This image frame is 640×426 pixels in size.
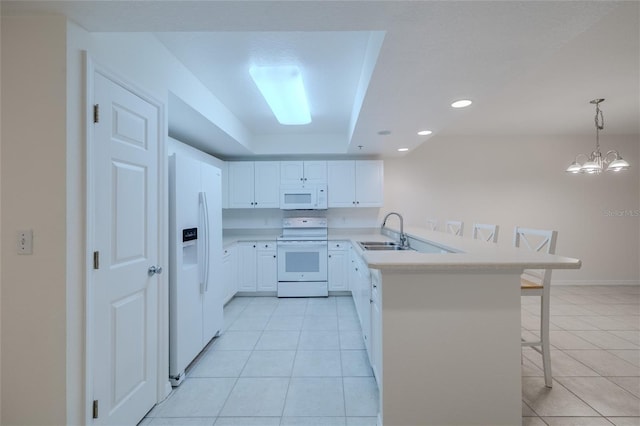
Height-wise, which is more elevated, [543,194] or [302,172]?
[302,172]

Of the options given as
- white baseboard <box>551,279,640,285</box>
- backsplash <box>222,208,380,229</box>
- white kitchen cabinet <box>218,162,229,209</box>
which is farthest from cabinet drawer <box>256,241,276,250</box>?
white baseboard <box>551,279,640,285</box>

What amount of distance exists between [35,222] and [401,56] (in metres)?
1.99

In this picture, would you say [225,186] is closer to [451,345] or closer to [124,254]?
[124,254]

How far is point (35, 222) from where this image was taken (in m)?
1.29

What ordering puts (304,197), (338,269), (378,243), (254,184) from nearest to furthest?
(378,243), (338,269), (304,197), (254,184)

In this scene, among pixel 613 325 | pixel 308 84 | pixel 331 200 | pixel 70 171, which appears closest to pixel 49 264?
pixel 70 171

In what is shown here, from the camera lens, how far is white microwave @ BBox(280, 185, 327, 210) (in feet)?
14.5

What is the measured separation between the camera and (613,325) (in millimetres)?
3115

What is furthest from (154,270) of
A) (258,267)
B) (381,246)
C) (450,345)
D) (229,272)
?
(258,267)

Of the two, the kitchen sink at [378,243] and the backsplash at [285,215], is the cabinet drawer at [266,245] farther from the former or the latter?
the kitchen sink at [378,243]

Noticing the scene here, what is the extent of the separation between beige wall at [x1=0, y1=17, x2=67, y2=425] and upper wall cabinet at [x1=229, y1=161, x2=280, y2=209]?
325cm

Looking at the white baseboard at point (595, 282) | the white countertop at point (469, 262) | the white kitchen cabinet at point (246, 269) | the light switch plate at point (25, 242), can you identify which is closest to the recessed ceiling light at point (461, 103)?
the white countertop at point (469, 262)

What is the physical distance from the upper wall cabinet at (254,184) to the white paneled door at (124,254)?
8.64 ft

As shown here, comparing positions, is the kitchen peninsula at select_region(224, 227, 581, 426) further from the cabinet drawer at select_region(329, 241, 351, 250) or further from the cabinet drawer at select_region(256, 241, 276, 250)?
the cabinet drawer at select_region(256, 241, 276, 250)
